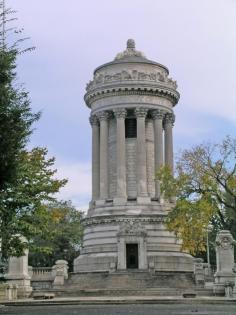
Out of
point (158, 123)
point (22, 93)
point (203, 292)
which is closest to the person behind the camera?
point (22, 93)

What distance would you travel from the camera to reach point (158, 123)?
64.4 meters

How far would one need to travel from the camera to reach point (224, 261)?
4516 centimetres

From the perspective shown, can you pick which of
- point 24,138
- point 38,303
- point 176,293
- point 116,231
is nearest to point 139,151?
point 116,231

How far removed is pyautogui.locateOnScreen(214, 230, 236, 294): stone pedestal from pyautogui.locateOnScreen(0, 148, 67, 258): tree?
52.7 feet

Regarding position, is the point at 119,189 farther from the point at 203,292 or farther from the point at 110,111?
the point at 203,292

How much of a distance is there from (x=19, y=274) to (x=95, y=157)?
22349 millimetres

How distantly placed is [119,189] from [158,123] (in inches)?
325

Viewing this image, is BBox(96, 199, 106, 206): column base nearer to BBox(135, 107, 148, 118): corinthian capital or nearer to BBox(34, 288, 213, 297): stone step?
BBox(135, 107, 148, 118): corinthian capital

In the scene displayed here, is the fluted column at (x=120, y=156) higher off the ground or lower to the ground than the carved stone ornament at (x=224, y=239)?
higher

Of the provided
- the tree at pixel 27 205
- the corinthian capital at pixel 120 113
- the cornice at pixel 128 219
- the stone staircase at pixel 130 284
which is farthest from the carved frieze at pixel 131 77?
the tree at pixel 27 205

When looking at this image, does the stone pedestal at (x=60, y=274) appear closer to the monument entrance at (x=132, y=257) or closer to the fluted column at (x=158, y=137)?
the monument entrance at (x=132, y=257)

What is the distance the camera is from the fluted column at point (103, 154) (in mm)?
63094

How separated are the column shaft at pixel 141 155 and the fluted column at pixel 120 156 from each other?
1.43 meters

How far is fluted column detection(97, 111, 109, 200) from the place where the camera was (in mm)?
63094
